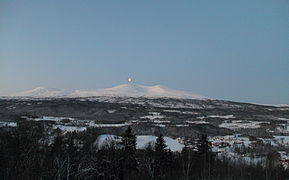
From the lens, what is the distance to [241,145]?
78312 millimetres

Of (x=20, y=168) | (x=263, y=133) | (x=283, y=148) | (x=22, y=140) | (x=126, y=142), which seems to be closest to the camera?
(x=20, y=168)

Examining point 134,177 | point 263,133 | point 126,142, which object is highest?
point 126,142

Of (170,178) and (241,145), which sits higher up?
(170,178)

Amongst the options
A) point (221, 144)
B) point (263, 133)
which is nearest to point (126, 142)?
point (221, 144)

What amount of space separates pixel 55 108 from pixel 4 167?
162 metres

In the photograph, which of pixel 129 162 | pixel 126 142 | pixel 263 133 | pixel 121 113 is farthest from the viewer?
pixel 121 113

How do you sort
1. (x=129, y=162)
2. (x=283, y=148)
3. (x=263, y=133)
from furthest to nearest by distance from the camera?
1. (x=263, y=133)
2. (x=283, y=148)
3. (x=129, y=162)

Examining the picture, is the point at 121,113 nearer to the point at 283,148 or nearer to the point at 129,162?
the point at 283,148

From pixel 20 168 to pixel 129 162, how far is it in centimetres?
A: 1275

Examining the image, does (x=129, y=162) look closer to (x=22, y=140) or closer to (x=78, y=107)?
(x=22, y=140)

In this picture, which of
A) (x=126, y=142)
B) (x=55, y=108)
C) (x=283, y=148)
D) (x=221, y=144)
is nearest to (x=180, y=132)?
(x=221, y=144)

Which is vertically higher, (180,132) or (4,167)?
(4,167)

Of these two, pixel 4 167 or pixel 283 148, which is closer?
pixel 4 167

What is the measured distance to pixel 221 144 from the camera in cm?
7738
